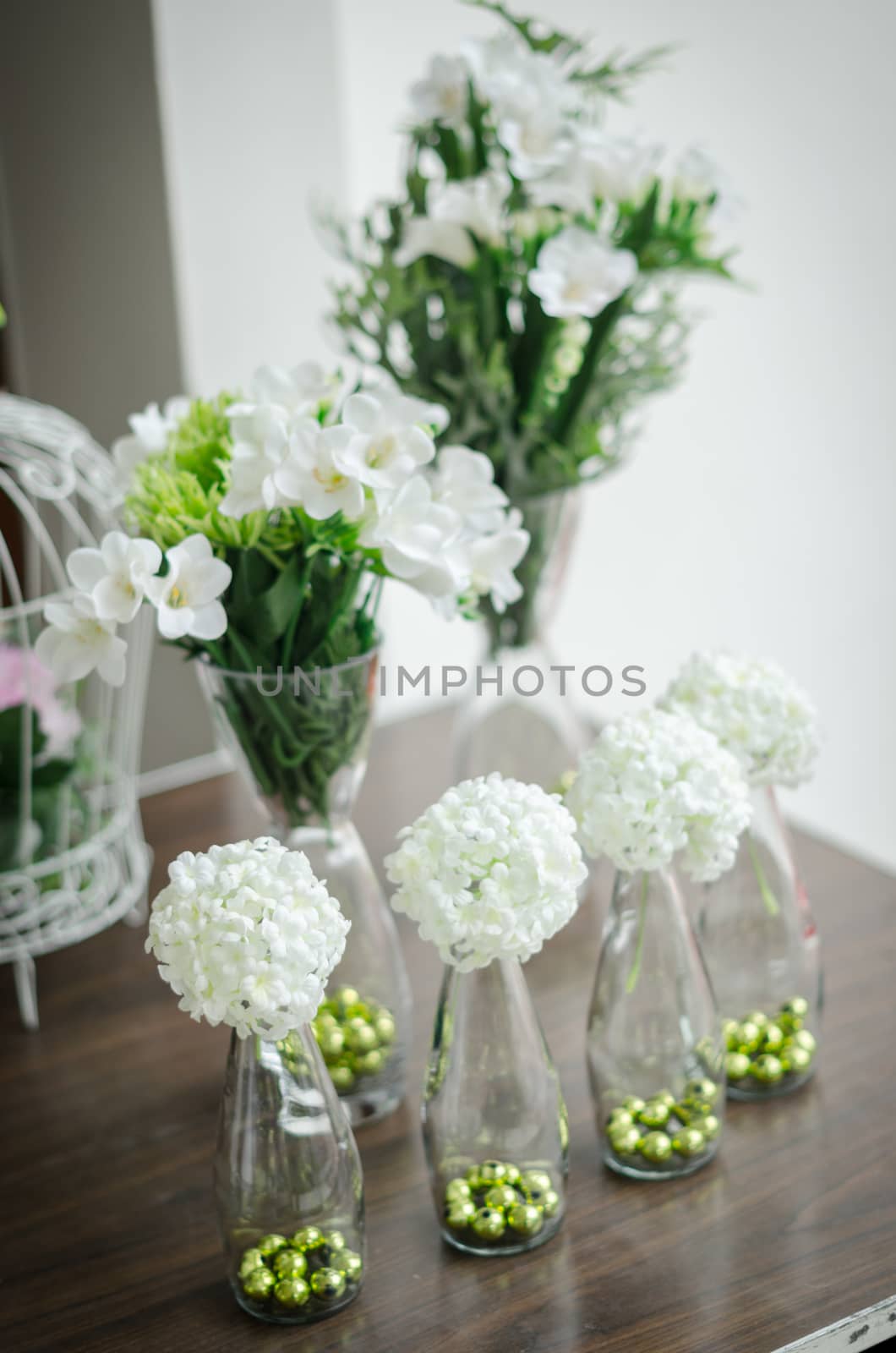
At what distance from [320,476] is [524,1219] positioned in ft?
1.48

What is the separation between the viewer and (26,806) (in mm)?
1128

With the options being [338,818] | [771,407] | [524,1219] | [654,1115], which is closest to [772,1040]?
[654,1115]

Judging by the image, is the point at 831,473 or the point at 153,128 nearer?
the point at 153,128

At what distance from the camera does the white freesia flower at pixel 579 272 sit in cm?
103

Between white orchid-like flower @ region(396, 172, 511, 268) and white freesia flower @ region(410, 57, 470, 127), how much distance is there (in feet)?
0.17

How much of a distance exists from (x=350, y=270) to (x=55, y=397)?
43 centimetres

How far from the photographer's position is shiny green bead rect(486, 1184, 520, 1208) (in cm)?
82

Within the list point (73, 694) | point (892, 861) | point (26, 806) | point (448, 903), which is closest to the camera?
point (448, 903)

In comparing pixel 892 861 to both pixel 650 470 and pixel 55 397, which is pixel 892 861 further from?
pixel 55 397

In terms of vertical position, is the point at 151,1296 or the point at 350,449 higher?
the point at 350,449

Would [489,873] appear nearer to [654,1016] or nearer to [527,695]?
[654,1016]

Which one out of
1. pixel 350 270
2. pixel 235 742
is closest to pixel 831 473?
pixel 350 270

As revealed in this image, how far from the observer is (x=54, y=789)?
1159 mm

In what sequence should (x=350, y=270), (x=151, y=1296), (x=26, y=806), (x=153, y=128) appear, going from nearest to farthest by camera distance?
1. (x=151, y=1296)
2. (x=26, y=806)
3. (x=153, y=128)
4. (x=350, y=270)
